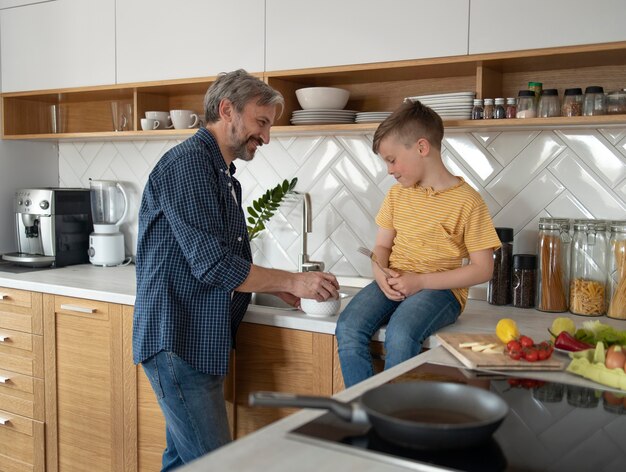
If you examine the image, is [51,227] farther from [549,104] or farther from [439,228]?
[549,104]

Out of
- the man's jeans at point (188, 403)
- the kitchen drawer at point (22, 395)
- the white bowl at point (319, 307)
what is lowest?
the kitchen drawer at point (22, 395)

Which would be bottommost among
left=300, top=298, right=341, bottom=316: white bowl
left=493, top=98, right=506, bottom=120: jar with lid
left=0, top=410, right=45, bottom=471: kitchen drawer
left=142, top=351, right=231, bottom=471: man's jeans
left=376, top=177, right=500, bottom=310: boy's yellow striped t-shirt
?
left=0, top=410, right=45, bottom=471: kitchen drawer

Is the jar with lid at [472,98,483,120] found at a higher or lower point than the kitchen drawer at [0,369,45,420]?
higher

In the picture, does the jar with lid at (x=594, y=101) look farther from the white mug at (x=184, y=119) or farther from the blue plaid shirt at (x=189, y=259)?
the white mug at (x=184, y=119)

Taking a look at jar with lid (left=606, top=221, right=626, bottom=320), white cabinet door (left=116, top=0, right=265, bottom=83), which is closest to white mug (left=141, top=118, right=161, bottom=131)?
white cabinet door (left=116, top=0, right=265, bottom=83)

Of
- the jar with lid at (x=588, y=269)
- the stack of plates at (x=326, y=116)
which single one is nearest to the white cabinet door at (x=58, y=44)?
the stack of plates at (x=326, y=116)

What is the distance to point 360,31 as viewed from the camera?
2373mm

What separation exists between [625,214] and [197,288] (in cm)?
139

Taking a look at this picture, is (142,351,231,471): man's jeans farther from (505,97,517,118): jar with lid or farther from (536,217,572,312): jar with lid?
(505,97,517,118): jar with lid

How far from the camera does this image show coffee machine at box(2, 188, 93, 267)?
3131mm

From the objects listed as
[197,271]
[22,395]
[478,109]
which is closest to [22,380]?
[22,395]

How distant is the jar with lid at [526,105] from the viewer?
220 centimetres

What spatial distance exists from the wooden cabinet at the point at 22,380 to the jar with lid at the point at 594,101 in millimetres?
2076

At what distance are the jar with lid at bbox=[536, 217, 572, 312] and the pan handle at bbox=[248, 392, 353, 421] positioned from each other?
146 centimetres
